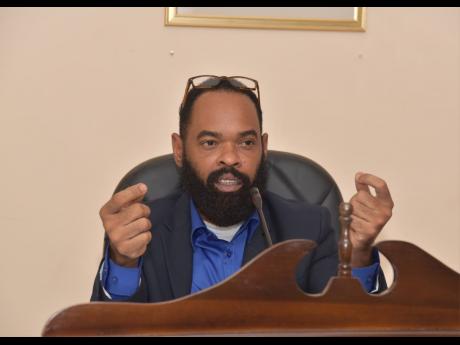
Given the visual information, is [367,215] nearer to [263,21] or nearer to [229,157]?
[229,157]

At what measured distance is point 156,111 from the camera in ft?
8.82

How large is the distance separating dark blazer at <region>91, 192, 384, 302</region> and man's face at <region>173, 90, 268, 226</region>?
0.08 m

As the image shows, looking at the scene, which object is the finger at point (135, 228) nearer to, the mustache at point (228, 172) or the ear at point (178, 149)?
the mustache at point (228, 172)

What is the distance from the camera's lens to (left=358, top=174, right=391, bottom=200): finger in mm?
1533

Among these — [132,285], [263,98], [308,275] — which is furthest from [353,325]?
[263,98]

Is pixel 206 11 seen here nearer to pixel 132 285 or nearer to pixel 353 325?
pixel 132 285

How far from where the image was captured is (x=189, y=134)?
Answer: 2076 millimetres

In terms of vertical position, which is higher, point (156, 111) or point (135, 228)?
point (156, 111)

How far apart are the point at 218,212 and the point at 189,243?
130 millimetres

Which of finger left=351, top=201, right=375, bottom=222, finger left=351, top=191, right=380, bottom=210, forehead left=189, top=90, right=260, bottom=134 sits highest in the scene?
forehead left=189, top=90, right=260, bottom=134

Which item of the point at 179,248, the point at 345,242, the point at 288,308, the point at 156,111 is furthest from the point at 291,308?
the point at 156,111

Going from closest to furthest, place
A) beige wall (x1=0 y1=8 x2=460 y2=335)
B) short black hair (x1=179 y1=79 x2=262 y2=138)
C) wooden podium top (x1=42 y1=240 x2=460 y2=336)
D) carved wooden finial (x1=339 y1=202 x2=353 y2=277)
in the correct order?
wooden podium top (x1=42 y1=240 x2=460 y2=336) < carved wooden finial (x1=339 y1=202 x2=353 y2=277) < short black hair (x1=179 y1=79 x2=262 y2=138) < beige wall (x1=0 y1=8 x2=460 y2=335)

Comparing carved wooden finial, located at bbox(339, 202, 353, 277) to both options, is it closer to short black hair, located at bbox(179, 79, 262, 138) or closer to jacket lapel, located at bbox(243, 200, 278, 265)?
jacket lapel, located at bbox(243, 200, 278, 265)

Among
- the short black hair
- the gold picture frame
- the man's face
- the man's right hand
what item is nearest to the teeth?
the man's face
